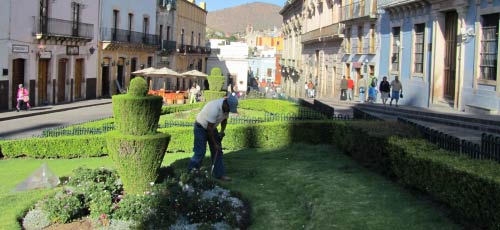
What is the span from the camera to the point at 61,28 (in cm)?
2770

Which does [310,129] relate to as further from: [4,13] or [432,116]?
[4,13]

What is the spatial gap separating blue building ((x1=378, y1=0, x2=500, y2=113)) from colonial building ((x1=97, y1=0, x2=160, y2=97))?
1622 centimetres

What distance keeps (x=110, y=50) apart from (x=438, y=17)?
67.6ft

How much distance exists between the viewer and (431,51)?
20.5 meters

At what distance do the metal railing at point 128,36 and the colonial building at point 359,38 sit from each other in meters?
13.5

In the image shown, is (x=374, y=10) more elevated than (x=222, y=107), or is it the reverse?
(x=374, y=10)

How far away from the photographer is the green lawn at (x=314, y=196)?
6.64 metres

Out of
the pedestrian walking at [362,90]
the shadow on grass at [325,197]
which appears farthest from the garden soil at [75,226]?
the pedestrian walking at [362,90]

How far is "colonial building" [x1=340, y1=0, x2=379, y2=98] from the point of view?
88.8ft

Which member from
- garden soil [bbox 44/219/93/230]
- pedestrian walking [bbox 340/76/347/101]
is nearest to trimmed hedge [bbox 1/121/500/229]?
garden soil [bbox 44/219/93/230]

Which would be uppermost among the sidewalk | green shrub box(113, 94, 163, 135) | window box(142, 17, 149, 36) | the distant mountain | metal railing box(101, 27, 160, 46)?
the distant mountain

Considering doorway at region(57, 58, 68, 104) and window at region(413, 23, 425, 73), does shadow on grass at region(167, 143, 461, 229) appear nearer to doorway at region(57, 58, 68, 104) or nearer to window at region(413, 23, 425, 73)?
window at region(413, 23, 425, 73)

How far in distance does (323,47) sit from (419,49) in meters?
16.8

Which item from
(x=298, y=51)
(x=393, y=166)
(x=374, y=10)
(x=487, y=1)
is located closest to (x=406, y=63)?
(x=374, y=10)
